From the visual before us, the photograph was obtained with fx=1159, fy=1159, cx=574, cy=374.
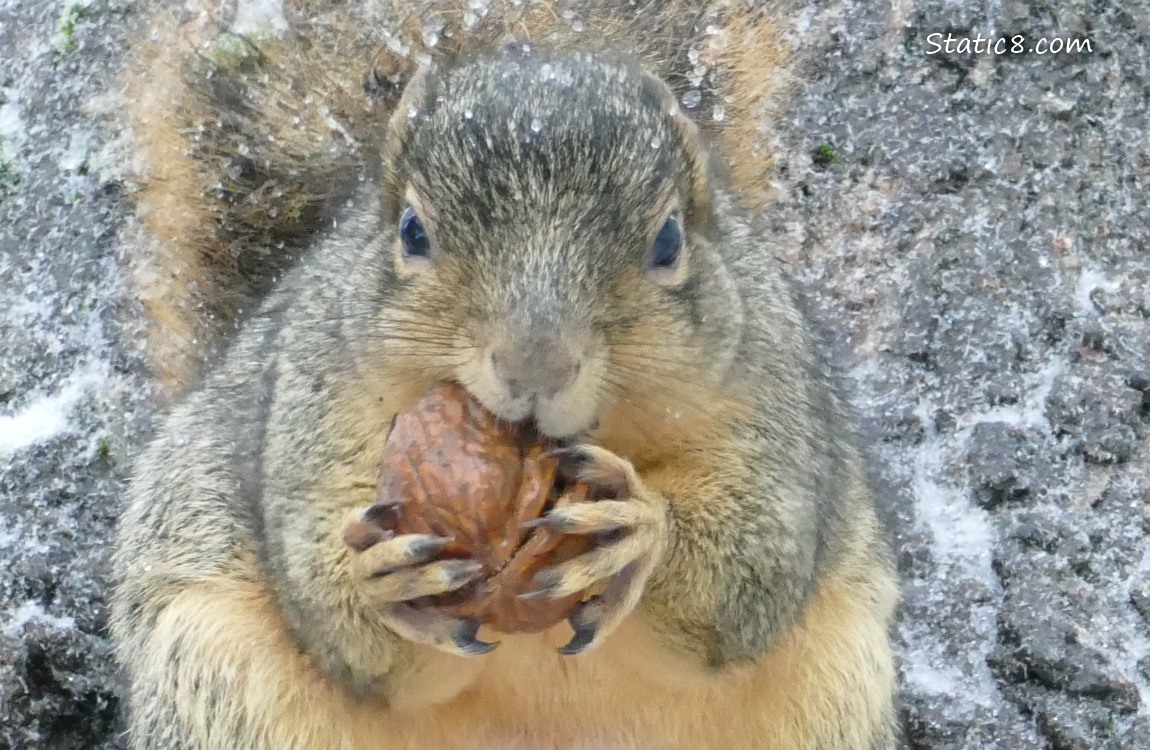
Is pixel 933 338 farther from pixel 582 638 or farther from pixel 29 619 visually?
pixel 29 619

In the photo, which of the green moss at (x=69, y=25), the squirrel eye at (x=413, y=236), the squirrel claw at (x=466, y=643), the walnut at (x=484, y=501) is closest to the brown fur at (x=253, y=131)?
the green moss at (x=69, y=25)

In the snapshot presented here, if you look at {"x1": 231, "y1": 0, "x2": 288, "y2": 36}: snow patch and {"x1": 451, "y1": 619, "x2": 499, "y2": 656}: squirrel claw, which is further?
{"x1": 231, "y1": 0, "x2": 288, "y2": 36}: snow patch

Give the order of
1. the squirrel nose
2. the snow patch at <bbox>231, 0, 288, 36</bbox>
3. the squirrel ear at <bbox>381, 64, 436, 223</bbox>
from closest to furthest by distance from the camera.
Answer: the squirrel nose < the squirrel ear at <bbox>381, 64, 436, 223</bbox> < the snow patch at <bbox>231, 0, 288, 36</bbox>

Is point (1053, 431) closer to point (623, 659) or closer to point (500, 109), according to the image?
→ point (623, 659)

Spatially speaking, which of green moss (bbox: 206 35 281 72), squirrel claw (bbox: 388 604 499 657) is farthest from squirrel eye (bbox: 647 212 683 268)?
green moss (bbox: 206 35 281 72)

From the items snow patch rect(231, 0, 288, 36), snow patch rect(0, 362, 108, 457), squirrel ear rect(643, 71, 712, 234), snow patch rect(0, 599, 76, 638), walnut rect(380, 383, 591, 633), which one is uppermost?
snow patch rect(231, 0, 288, 36)

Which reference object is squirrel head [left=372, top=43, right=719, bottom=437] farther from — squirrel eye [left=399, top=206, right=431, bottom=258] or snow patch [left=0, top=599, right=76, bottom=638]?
snow patch [left=0, top=599, right=76, bottom=638]

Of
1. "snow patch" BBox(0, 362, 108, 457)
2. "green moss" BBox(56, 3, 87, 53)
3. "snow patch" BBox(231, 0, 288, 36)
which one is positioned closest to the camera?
"snow patch" BBox(231, 0, 288, 36)

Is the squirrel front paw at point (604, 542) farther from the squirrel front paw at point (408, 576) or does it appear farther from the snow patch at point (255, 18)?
the snow patch at point (255, 18)
